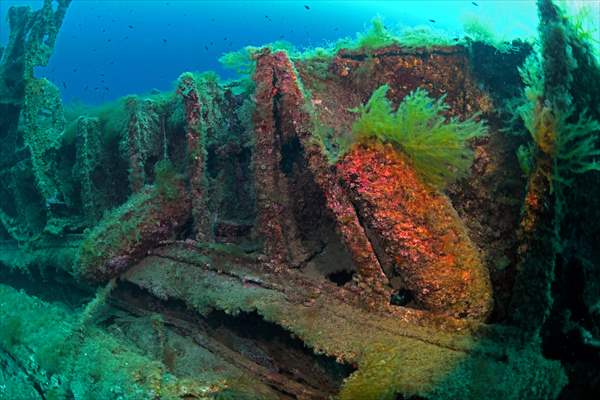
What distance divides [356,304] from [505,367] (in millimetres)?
1283

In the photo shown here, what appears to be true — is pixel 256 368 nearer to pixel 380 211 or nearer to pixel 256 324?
pixel 256 324

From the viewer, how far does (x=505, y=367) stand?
269 centimetres

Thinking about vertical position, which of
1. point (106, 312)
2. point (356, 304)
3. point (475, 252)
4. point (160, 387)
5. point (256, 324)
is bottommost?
point (106, 312)

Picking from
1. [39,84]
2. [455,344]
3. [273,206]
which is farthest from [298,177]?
[39,84]

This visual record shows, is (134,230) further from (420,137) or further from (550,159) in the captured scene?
(550,159)

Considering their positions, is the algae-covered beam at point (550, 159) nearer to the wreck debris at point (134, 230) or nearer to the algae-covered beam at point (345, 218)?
the algae-covered beam at point (345, 218)

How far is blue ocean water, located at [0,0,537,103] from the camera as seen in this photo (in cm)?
6366

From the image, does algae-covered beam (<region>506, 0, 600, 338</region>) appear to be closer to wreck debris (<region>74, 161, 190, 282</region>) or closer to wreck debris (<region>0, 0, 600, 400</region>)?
wreck debris (<region>0, 0, 600, 400</region>)

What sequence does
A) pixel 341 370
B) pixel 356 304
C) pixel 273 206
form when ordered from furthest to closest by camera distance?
pixel 273 206
pixel 356 304
pixel 341 370

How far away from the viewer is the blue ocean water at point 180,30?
6366cm

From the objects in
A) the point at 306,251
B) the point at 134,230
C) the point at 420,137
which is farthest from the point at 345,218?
the point at 134,230

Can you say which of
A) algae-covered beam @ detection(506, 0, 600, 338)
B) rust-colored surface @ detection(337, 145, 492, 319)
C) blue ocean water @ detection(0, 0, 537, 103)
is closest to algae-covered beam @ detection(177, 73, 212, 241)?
rust-colored surface @ detection(337, 145, 492, 319)

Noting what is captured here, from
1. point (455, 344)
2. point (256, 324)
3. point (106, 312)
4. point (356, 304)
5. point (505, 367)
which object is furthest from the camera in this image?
point (106, 312)

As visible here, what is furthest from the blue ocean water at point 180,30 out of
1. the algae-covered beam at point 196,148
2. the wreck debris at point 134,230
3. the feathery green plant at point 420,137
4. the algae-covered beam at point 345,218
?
the feathery green plant at point 420,137
